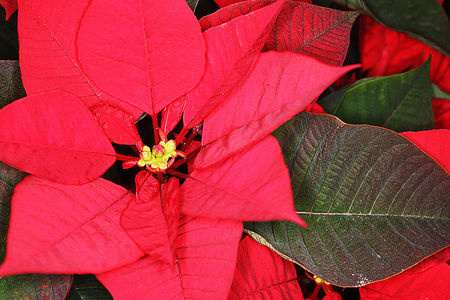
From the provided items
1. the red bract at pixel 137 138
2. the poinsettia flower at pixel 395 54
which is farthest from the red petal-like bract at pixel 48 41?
the poinsettia flower at pixel 395 54

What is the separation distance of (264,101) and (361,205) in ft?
0.56

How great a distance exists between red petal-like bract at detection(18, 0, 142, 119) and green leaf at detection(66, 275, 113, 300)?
0.25m

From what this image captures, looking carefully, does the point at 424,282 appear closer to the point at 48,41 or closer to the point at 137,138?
the point at 137,138

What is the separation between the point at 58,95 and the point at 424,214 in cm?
40

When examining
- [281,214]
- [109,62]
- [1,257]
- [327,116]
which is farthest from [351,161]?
[1,257]

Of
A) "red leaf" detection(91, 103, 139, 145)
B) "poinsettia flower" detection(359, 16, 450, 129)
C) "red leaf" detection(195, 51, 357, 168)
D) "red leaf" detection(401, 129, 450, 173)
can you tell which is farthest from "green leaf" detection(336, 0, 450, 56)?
"red leaf" detection(91, 103, 139, 145)

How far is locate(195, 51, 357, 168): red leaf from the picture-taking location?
0.92ft

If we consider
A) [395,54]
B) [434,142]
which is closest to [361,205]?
[434,142]

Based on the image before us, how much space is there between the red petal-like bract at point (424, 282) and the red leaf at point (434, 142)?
0.11 meters

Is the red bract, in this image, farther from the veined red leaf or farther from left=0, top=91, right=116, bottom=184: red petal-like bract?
the veined red leaf

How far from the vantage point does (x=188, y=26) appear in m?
0.32

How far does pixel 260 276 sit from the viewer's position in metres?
0.41

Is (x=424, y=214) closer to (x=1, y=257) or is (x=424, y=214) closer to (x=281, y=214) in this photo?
(x=281, y=214)

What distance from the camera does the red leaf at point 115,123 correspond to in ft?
1.13
